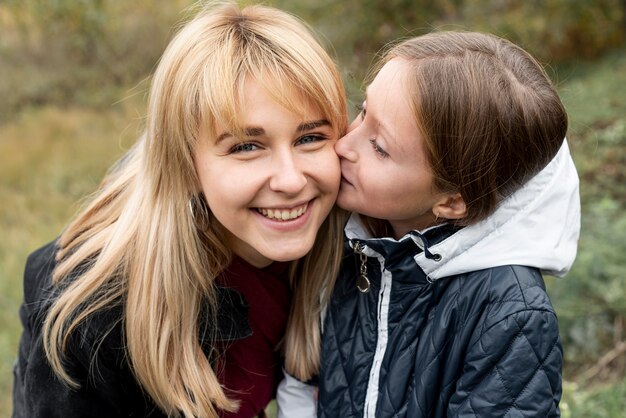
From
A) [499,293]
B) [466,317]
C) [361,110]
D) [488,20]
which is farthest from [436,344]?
[488,20]

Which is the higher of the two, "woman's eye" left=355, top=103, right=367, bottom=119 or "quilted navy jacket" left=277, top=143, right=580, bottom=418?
"woman's eye" left=355, top=103, right=367, bottom=119

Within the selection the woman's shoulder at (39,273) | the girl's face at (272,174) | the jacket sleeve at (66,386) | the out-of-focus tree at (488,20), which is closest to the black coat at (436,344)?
the girl's face at (272,174)

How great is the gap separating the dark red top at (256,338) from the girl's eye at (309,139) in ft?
1.72

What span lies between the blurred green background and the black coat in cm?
69

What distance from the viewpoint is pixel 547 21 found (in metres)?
8.22

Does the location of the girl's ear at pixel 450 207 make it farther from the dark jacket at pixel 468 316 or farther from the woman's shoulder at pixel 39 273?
the woman's shoulder at pixel 39 273

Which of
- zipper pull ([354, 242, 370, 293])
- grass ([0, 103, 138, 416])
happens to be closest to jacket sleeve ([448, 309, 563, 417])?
zipper pull ([354, 242, 370, 293])

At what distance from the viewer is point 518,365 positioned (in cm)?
179

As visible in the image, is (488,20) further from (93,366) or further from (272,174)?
(93,366)

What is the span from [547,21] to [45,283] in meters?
7.29

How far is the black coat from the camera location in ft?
5.92

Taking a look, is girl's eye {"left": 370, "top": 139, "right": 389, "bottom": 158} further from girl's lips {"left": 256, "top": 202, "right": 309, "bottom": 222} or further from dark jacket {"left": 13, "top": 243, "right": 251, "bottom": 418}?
dark jacket {"left": 13, "top": 243, "right": 251, "bottom": 418}

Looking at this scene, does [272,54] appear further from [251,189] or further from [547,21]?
[547,21]

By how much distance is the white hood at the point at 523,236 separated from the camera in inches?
74.8
